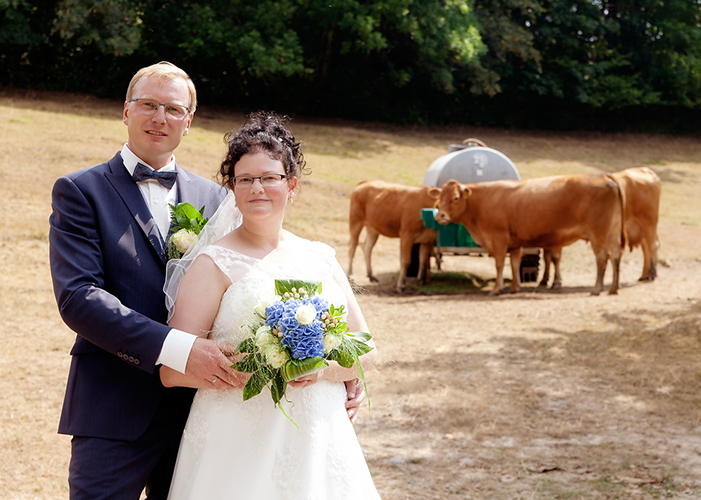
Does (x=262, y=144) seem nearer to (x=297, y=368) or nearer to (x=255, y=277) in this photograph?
(x=255, y=277)

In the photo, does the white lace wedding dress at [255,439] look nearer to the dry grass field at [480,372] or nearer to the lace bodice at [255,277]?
the lace bodice at [255,277]

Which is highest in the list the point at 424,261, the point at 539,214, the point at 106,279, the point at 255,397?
the point at 106,279

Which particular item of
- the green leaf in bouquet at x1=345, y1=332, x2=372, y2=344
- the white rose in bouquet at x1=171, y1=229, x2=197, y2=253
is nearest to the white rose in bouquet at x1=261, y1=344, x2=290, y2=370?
the green leaf in bouquet at x1=345, y1=332, x2=372, y2=344

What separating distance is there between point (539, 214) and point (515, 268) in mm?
921

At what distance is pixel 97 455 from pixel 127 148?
1.10 metres

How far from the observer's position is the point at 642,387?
Answer: 6195 millimetres

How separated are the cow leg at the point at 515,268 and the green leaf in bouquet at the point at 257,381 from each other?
Answer: 30.2ft

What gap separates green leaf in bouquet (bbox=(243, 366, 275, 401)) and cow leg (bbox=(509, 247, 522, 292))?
9200 mm

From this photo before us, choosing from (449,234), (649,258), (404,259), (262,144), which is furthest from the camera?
(649,258)

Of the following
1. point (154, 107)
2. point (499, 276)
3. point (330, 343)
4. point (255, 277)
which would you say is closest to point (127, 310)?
point (255, 277)

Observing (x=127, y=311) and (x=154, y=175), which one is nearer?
(x=127, y=311)

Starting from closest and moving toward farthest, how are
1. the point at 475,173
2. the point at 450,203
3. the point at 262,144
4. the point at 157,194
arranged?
1. the point at 262,144
2. the point at 157,194
3. the point at 450,203
4. the point at 475,173

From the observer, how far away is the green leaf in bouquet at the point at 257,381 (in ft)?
7.11

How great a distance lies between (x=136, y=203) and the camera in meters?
2.53
